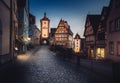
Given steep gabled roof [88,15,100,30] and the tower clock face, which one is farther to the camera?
the tower clock face

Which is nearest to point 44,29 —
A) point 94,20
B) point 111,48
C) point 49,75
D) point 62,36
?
point 62,36

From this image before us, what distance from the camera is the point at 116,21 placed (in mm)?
28484

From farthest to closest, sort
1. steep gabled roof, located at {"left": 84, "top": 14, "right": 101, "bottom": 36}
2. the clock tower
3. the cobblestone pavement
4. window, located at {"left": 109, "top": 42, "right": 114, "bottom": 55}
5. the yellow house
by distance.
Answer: the clock tower
the yellow house
steep gabled roof, located at {"left": 84, "top": 14, "right": 101, "bottom": 36}
window, located at {"left": 109, "top": 42, "right": 114, "bottom": 55}
the cobblestone pavement

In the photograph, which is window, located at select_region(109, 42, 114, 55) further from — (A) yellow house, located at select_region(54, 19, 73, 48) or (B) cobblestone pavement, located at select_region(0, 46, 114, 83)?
(A) yellow house, located at select_region(54, 19, 73, 48)

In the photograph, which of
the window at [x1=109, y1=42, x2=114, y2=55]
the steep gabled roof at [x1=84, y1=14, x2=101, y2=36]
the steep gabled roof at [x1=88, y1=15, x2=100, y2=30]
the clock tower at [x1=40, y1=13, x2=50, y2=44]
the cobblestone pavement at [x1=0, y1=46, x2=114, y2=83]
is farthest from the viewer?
the clock tower at [x1=40, y1=13, x2=50, y2=44]

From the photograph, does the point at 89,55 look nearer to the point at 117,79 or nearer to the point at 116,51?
the point at 116,51

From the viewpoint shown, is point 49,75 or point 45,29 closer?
point 49,75

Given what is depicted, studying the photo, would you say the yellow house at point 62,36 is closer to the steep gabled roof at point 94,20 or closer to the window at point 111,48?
the steep gabled roof at point 94,20

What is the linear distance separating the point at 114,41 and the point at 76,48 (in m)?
35.8

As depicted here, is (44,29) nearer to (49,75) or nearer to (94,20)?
(94,20)

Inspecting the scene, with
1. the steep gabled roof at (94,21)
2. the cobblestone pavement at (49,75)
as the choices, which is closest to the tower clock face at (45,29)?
the steep gabled roof at (94,21)

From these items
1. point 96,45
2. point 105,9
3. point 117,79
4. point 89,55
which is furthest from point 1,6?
point 89,55

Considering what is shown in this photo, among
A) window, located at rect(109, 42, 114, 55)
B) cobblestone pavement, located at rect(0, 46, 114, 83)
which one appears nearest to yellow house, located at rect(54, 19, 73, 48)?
window, located at rect(109, 42, 114, 55)

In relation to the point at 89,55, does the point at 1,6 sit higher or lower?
higher
